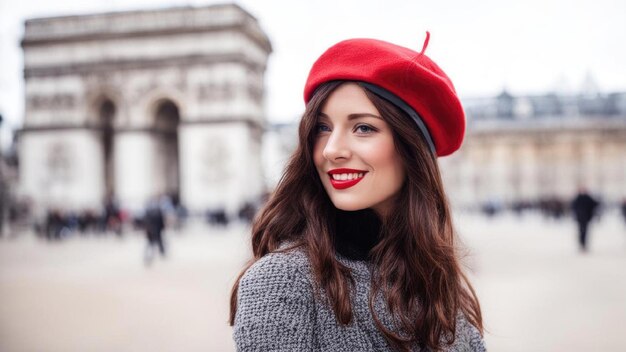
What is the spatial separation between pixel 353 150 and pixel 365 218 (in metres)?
0.23

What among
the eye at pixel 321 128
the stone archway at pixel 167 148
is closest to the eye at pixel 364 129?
the eye at pixel 321 128

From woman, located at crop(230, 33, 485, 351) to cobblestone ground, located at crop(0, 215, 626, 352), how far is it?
0.79m

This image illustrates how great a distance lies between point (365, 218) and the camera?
1.84 meters

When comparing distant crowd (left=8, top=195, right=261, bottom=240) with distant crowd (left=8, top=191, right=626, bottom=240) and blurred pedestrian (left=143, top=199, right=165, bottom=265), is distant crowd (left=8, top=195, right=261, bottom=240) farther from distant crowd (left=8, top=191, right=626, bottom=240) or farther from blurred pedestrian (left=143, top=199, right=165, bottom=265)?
blurred pedestrian (left=143, top=199, right=165, bottom=265)

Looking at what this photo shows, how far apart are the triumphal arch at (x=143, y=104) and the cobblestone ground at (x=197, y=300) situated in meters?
12.3

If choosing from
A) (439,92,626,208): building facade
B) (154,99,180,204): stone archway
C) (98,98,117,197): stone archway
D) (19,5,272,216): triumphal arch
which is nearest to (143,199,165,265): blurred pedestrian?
(19,5,272,216): triumphal arch

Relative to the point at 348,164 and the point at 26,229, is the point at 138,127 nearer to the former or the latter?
the point at 26,229

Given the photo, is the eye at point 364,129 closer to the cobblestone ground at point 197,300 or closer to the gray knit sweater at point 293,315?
the gray knit sweater at point 293,315

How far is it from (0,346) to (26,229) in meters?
26.9

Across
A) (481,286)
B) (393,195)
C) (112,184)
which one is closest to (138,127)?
(112,184)

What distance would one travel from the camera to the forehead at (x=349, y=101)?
1710 mm

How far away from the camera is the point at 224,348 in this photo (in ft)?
20.7

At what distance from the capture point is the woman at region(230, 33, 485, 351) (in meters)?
1.55

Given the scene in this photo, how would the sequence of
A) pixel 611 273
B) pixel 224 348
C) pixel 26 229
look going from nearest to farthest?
pixel 224 348 → pixel 611 273 → pixel 26 229
